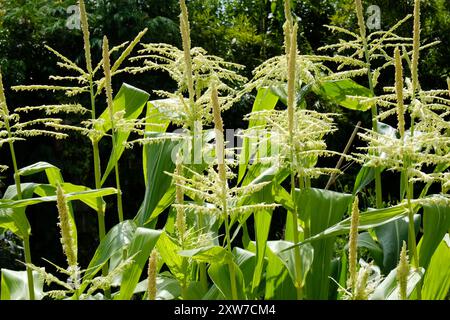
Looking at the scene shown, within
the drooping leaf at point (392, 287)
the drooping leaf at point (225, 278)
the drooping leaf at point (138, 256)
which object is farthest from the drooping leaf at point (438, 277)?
the drooping leaf at point (138, 256)

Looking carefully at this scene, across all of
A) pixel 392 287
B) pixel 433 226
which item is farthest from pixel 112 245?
pixel 433 226

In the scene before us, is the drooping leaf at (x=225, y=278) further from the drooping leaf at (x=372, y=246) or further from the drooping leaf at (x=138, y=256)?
the drooping leaf at (x=372, y=246)

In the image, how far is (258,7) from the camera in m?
6.67

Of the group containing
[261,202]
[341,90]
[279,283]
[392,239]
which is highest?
[341,90]

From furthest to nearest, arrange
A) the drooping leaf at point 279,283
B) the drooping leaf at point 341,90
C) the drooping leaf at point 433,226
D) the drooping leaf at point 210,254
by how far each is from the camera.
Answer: the drooping leaf at point 341,90
the drooping leaf at point 279,283
the drooping leaf at point 433,226
the drooping leaf at point 210,254

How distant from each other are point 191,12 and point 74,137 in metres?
1.52

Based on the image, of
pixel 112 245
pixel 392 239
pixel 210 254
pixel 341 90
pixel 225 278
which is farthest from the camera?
pixel 341 90

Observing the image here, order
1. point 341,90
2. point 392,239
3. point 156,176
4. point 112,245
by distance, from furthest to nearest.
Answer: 1. point 341,90
2. point 156,176
3. point 392,239
4. point 112,245

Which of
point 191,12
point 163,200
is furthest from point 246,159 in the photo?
point 191,12

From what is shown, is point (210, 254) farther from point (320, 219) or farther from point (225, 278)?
point (320, 219)

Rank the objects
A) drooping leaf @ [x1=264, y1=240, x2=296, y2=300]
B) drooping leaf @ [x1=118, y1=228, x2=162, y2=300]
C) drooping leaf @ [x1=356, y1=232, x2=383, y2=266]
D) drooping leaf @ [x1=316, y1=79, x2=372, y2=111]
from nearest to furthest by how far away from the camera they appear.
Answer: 1. drooping leaf @ [x1=118, y1=228, x2=162, y2=300]
2. drooping leaf @ [x1=264, y1=240, x2=296, y2=300]
3. drooping leaf @ [x1=356, y1=232, x2=383, y2=266]
4. drooping leaf @ [x1=316, y1=79, x2=372, y2=111]

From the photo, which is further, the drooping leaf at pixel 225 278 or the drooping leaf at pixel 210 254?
the drooping leaf at pixel 225 278

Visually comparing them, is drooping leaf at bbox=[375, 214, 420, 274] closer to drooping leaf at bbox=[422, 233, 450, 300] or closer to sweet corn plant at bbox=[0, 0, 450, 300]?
sweet corn plant at bbox=[0, 0, 450, 300]

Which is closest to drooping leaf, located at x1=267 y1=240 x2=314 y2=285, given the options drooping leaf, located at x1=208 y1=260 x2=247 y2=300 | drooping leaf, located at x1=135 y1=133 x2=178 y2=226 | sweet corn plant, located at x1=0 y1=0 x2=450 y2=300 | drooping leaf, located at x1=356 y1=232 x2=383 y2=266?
sweet corn plant, located at x1=0 y1=0 x2=450 y2=300
